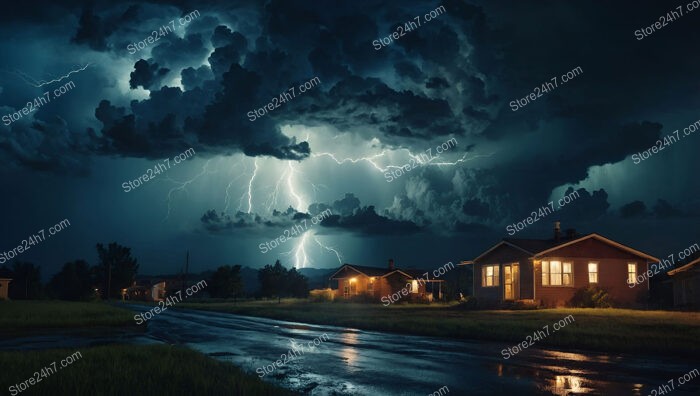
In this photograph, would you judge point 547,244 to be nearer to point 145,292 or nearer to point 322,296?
point 322,296

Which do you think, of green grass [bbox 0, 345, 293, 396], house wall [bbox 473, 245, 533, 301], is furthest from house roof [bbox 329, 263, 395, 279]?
green grass [bbox 0, 345, 293, 396]

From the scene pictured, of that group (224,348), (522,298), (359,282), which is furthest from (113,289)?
(224,348)

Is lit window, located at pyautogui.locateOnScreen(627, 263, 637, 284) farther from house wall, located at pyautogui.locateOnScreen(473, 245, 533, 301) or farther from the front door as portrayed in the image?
the front door

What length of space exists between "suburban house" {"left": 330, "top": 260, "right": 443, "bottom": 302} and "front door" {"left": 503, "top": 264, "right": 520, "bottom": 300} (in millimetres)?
19962

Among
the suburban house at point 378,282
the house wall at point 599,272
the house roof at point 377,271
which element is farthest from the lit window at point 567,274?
the house roof at point 377,271

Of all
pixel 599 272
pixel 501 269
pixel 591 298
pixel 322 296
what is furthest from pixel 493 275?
pixel 322 296

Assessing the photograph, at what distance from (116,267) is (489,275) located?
98839mm

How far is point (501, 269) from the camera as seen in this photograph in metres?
42.6

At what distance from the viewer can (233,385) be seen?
10047 millimetres

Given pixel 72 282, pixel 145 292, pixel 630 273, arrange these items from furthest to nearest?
pixel 145 292, pixel 72 282, pixel 630 273

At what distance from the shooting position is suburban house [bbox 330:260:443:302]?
212 feet

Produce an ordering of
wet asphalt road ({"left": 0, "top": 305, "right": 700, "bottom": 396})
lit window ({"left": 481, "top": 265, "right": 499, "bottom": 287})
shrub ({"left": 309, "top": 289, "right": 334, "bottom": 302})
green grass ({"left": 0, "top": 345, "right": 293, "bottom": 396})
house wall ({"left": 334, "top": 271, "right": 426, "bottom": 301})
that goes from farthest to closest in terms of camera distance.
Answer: shrub ({"left": 309, "top": 289, "right": 334, "bottom": 302}) → house wall ({"left": 334, "top": 271, "right": 426, "bottom": 301}) → lit window ({"left": 481, "top": 265, "right": 499, "bottom": 287}) → wet asphalt road ({"left": 0, "top": 305, "right": 700, "bottom": 396}) → green grass ({"left": 0, "top": 345, "right": 293, "bottom": 396})

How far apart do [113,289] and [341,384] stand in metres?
120

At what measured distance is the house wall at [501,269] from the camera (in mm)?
39406
